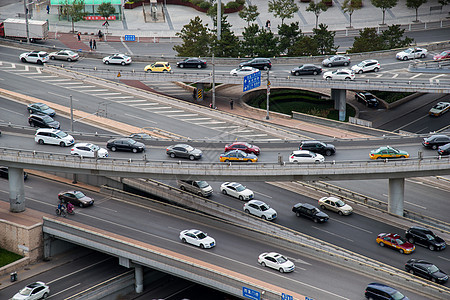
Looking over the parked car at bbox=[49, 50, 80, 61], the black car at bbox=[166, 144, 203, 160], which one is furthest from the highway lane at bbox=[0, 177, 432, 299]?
the parked car at bbox=[49, 50, 80, 61]

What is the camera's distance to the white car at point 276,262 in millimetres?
72375

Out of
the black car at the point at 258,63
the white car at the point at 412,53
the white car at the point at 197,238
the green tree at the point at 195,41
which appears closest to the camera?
the white car at the point at 197,238

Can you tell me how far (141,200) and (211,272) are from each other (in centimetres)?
1915

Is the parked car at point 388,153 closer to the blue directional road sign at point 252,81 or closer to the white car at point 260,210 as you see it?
the white car at point 260,210

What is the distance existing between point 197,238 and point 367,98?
52.2 m

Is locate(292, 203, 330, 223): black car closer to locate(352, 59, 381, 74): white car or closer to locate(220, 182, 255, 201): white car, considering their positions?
locate(220, 182, 255, 201): white car

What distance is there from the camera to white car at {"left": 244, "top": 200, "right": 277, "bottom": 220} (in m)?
A: 82.6

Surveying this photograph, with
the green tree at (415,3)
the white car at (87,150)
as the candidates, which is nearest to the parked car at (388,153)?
the white car at (87,150)

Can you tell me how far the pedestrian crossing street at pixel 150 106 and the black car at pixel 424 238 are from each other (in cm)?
2735

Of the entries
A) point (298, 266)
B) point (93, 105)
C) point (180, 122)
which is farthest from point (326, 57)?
point (298, 266)

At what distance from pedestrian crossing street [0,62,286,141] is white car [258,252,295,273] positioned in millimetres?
29916

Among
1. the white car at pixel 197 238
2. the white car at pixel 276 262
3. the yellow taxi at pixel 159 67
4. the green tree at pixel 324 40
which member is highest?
the green tree at pixel 324 40

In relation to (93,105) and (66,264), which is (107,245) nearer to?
(66,264)

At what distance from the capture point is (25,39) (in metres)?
133
